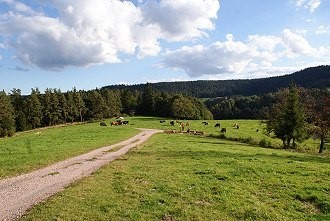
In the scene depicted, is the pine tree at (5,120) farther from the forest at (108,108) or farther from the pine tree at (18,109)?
the pine tree at (18,109)

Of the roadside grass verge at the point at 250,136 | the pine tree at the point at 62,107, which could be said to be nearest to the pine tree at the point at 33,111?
the pine tree at the point at 62,107

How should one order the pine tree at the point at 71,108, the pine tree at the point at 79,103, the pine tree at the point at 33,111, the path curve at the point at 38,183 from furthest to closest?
the pine tree at the point at 79,103
the pine tree at the point at 71,108
the pine tree at the point at 33,111
the path curve at the point at 38,183

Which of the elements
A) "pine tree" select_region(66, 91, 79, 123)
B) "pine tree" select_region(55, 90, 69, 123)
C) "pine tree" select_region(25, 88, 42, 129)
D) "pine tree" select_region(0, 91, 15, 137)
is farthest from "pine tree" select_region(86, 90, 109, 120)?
"pine tree" select_region(0, 91, 15, 137)

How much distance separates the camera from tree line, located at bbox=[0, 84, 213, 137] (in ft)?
344

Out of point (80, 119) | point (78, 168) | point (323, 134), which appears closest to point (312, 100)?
point (323, 134)

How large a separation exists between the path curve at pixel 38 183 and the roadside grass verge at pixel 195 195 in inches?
33.6

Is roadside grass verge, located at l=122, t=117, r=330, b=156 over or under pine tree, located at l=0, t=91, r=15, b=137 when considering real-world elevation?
under

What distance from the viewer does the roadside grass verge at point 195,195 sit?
43.7 feet

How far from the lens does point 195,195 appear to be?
15922 millimetres

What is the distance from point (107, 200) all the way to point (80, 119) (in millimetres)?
119002

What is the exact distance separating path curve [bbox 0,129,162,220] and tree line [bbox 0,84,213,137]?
74844 mm

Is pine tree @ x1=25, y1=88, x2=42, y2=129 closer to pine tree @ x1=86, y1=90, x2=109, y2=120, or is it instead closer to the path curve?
pine tree @ x1=86, y1=90, x2=109, y2=120

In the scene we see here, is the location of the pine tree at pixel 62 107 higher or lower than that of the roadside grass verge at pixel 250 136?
higher

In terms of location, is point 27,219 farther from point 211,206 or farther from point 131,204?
point 211,206
